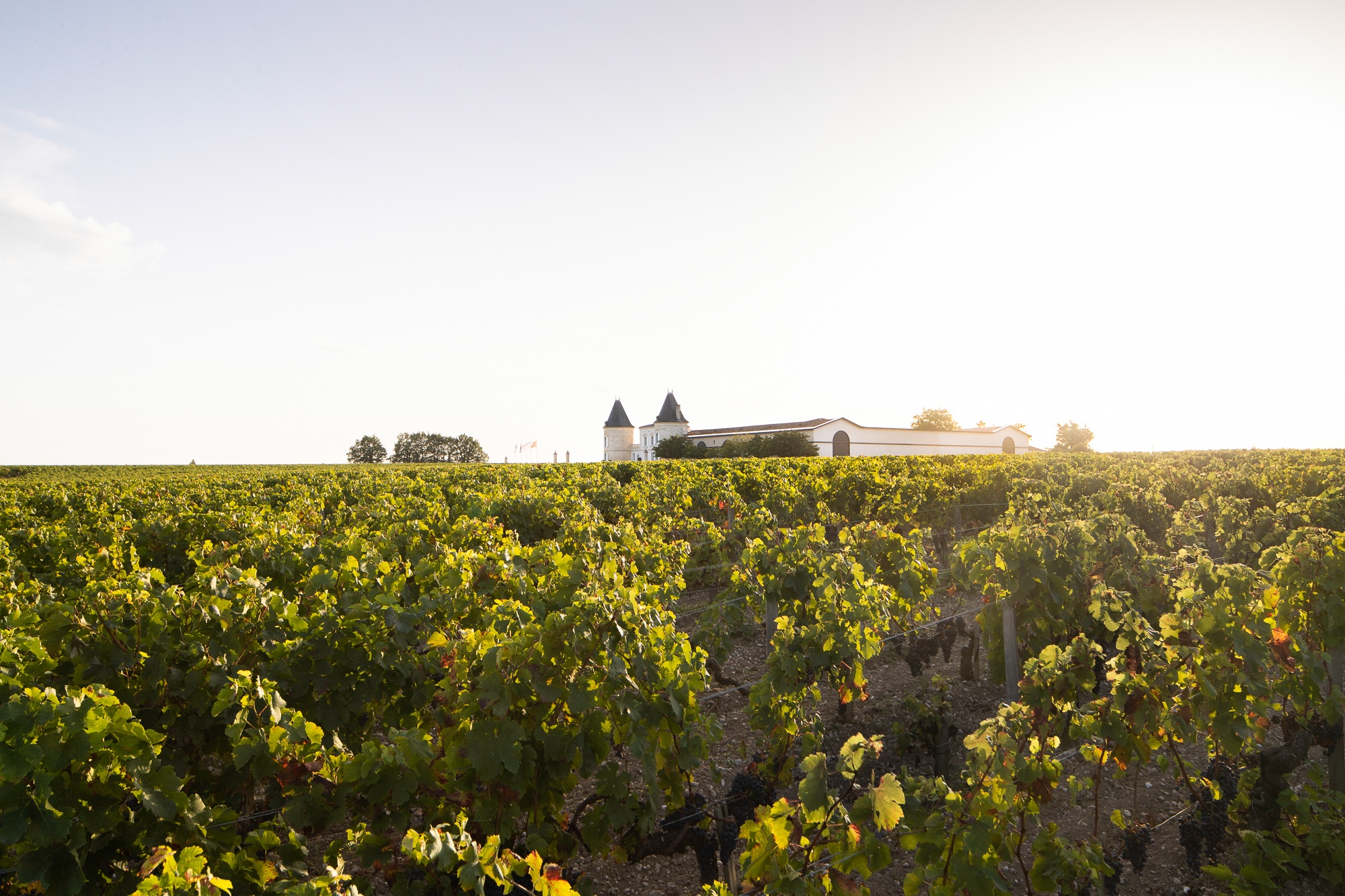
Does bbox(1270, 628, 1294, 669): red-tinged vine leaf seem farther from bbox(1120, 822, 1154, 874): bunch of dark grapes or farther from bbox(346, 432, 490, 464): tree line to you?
bbox(346, 432, 490, 464): tree line

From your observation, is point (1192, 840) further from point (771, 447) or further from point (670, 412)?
point (670, 412)

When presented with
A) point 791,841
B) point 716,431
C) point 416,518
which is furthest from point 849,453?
point 791,841

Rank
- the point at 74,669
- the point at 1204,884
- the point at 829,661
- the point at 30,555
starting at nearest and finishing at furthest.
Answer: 1. the point at 74,669
2. the point at 1204,884
3. the point at 829,661
4. the point at 30,555

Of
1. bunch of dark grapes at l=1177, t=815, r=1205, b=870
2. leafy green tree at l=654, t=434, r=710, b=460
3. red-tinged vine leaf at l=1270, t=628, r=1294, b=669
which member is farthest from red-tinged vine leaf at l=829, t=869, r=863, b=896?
leafy green tree at l=654, t=434, r=710, b=460

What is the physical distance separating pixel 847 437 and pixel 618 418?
29390 millimetres

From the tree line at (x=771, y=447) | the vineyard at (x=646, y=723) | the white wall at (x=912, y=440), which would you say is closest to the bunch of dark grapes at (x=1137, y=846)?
the vineyard at (x=646, y=723)

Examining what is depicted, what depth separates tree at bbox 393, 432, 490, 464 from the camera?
76.2 m

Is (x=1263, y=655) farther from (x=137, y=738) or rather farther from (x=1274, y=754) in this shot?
(x=137, y=738)

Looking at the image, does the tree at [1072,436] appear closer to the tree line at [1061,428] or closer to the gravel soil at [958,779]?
the tree line at [1061,428]

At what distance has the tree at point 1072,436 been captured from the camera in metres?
76.2

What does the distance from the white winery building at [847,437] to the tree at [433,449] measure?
15.2 m

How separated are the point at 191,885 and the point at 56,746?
0.84 metres

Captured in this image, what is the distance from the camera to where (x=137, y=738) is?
7.28 feet

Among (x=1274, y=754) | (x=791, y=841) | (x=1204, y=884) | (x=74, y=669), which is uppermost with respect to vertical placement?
(x=74, y=669)
